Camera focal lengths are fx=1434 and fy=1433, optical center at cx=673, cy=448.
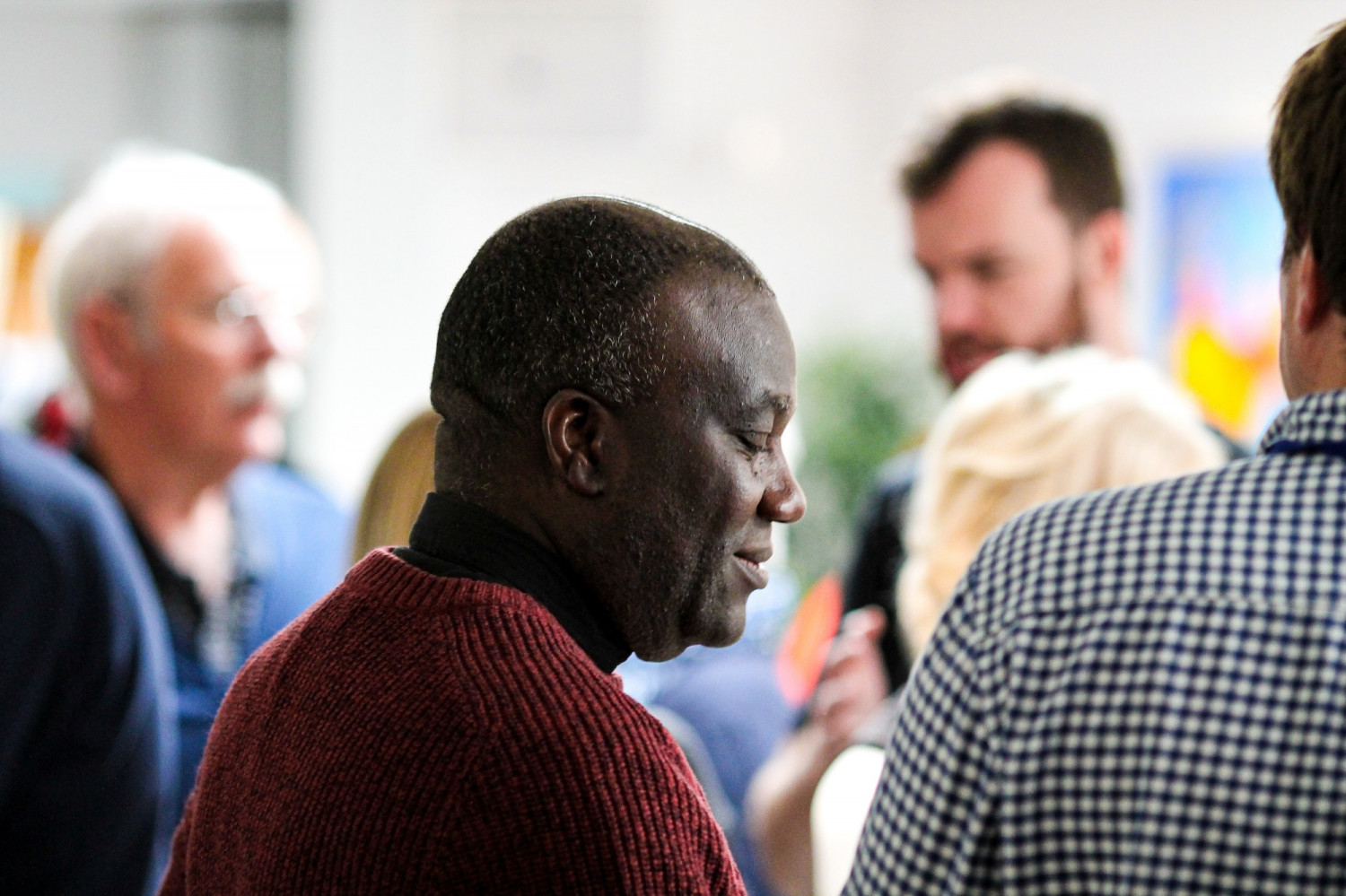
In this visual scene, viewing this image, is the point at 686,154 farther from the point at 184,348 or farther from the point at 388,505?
the point at 388,505

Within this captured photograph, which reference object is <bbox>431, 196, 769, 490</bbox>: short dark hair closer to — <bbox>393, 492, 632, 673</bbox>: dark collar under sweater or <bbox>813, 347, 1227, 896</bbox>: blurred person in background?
<bbox>393, 492, 632, 673</bbox>: dark collar under sweater

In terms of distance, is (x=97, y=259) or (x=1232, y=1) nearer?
(x=97, y=259)

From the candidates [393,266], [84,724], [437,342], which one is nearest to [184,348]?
[84,724]

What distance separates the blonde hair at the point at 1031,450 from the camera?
5.41 feet

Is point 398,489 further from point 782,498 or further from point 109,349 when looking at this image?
point 109,349

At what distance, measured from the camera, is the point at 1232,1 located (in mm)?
5660

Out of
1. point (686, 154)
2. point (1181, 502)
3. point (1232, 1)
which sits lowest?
point (686, 154)

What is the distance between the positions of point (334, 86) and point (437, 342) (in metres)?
5.03

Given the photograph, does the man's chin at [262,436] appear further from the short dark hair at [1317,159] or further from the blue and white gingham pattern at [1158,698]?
the short dark hair at [1317,159]

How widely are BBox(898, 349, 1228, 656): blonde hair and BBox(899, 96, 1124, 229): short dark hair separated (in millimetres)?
642

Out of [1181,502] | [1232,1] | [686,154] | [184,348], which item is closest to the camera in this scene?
[1181,502]

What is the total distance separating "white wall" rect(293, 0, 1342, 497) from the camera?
5695 mm

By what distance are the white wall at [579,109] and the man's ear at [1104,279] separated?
3.57 metres

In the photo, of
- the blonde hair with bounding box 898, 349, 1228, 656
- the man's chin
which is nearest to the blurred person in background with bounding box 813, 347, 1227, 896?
the blonde hair with bounding box 898, 349, 1228, 656
